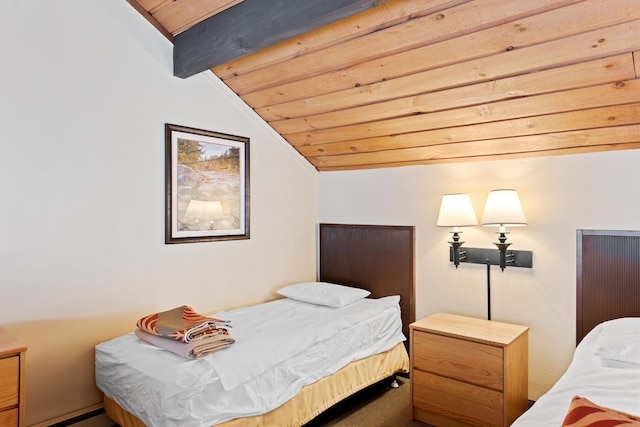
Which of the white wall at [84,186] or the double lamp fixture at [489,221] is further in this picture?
the double lamp fixture at [489,221]

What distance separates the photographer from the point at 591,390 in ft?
4.96

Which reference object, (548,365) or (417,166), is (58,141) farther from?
(548,365)

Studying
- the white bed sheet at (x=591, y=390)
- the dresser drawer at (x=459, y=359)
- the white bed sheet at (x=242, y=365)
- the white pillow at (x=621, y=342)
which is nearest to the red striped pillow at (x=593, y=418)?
the white bed sheet at (x=591, y=390)

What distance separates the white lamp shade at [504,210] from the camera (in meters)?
2.53

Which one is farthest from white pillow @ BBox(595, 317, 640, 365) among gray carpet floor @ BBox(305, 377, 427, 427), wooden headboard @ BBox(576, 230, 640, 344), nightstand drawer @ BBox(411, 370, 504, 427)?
gray carpet floor @ BBox(305, 377, 427, 427)

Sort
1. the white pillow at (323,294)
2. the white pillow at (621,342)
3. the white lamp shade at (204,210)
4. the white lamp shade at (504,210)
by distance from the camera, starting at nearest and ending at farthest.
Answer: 1. the white pillow at (621,342)
2. the white lamp shade at (504,210)
3. the white lamp shade at (204,210)
4. the white pillow at (323,294)

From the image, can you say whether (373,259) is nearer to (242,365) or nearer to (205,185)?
(205,185)

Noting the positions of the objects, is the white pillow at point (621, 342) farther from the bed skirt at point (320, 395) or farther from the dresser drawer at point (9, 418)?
the dresser drawer at point (9, 418)

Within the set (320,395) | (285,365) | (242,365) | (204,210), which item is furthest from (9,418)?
(204,210)

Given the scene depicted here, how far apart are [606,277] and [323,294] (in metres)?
1.71

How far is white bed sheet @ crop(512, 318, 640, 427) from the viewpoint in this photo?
135cm

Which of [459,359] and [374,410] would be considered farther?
[374,410]

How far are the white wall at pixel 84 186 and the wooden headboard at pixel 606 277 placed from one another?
2.27 metres

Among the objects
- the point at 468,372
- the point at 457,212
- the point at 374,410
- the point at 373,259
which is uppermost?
the point at 457,212
